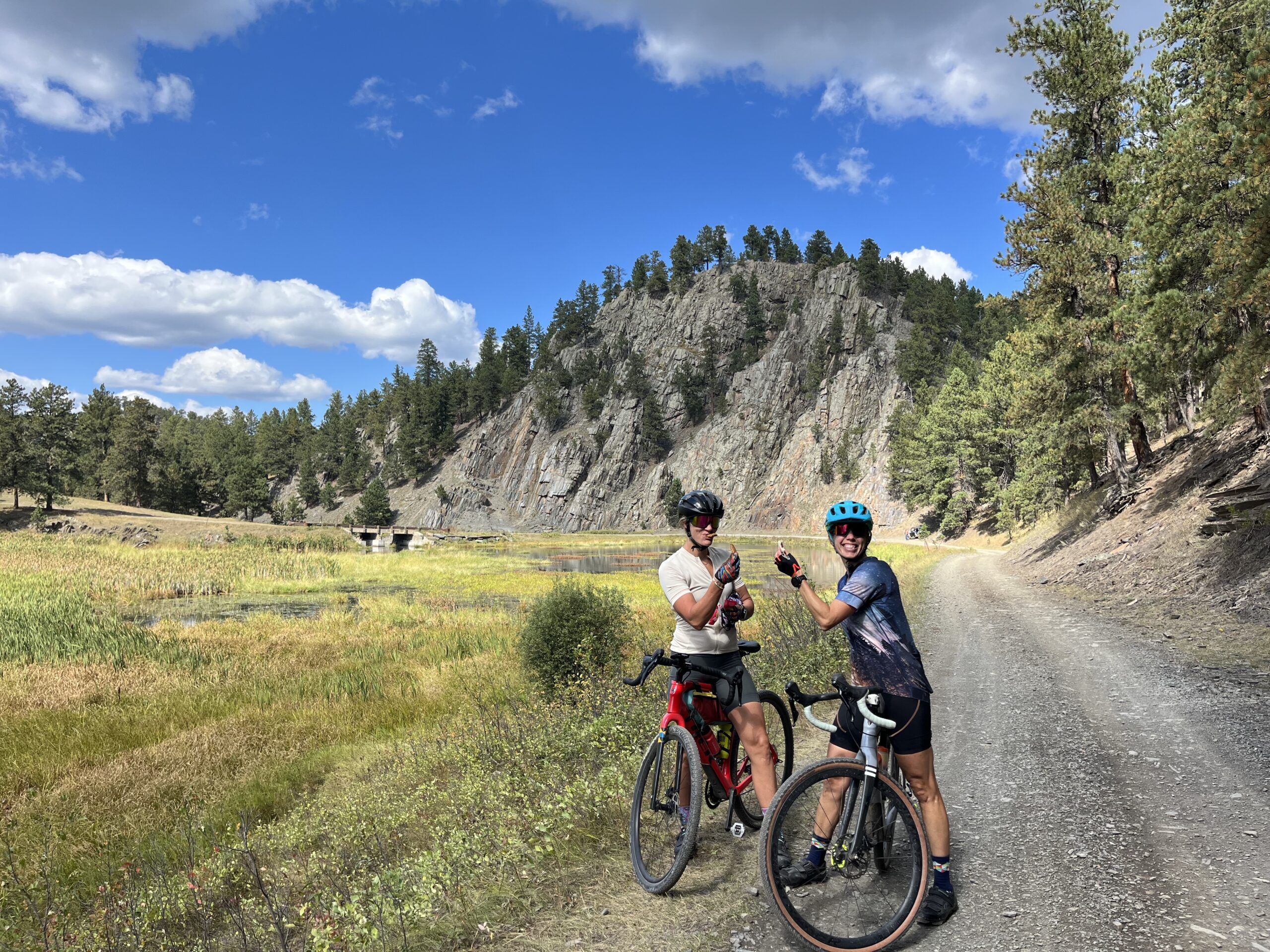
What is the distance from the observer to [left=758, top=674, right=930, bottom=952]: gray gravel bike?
12.0 feet

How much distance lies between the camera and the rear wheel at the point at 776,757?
477cm

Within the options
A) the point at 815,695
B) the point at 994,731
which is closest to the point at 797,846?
the point at 815,695

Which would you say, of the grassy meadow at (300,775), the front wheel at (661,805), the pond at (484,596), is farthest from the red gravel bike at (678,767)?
the pond at (484,596)

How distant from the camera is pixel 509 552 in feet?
240

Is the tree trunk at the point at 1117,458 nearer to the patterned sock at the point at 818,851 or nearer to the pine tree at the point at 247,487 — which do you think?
the patterned sock at the point at 818,851

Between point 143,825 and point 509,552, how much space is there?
65.3m

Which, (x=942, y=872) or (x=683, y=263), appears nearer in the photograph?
(x=942, y=872)

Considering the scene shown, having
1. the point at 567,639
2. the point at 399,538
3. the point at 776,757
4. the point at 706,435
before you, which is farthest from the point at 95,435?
the point at 776,757

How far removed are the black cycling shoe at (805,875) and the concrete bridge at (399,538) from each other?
84.1 m

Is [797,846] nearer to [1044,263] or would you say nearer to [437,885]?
[437,885]

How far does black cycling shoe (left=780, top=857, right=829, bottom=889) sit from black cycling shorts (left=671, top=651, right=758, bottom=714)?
962 mm

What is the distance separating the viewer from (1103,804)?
5500 mm

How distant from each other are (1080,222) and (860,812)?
26.7 m

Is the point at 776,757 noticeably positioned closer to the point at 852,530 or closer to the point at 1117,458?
the point at 852,530
